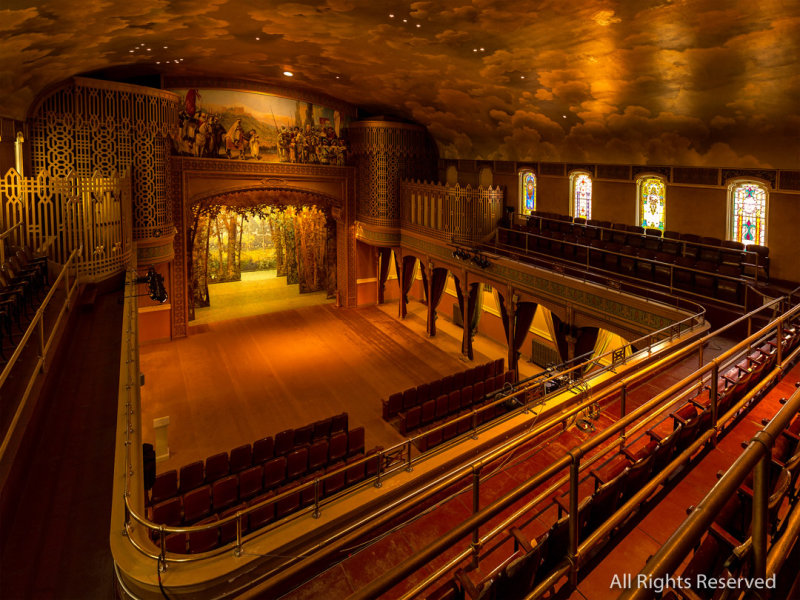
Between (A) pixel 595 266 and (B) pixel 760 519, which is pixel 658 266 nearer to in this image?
(A) pixel 595 266

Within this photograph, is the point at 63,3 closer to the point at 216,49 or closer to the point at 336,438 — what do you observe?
the point at 216,49

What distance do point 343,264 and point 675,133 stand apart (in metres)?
14.8

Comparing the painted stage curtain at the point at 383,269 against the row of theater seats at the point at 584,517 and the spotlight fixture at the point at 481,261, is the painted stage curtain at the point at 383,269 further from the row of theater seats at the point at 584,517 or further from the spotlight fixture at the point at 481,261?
the row of theater seats at the point at 584,517

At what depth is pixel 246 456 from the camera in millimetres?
9492

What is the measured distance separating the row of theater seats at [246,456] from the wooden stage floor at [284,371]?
1866 millimetres

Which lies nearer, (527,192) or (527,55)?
(527,55)

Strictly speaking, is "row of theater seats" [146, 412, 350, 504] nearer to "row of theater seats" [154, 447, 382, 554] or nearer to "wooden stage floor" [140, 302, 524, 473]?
"row of theater seats" [154, 447, 382, 554]

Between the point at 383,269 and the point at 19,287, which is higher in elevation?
the point at 19,287

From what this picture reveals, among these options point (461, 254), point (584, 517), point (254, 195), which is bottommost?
point (584, 517)

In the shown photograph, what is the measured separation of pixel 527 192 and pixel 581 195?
2852 millimetres

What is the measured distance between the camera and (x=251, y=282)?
92.7 feet

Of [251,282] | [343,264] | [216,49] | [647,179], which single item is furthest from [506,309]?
[251,282]

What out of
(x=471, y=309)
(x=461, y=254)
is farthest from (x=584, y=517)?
(x=471, y=309)

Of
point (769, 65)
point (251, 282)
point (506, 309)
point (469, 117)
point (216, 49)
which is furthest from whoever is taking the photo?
point (251, 282)
